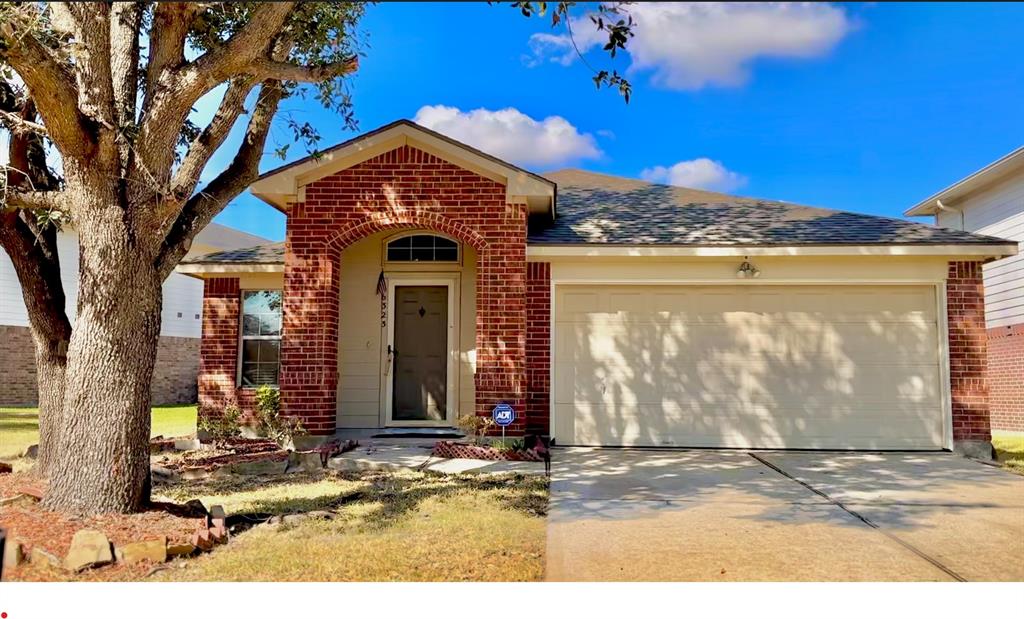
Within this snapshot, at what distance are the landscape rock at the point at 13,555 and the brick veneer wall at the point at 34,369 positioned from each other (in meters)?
13.1

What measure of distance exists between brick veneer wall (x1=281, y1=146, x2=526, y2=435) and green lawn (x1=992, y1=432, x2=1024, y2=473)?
19.7 ft

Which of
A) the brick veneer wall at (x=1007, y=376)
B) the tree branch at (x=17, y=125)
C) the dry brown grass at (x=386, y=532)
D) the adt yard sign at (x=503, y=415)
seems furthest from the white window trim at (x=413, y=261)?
the brick veneer wall at (x=1007, y=376)

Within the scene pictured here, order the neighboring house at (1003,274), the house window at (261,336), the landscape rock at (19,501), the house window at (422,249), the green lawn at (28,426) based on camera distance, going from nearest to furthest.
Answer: the landscape rock at (19,501) < the green lawn at (28,426) < the house window at (422,249) < the house window at (261,336) < the neighboring house at (1003,274)

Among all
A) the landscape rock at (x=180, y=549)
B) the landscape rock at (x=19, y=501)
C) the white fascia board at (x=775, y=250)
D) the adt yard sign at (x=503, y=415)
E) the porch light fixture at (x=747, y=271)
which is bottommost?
the landscape rock at (x=180, y=549)

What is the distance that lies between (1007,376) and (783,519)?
419 inches

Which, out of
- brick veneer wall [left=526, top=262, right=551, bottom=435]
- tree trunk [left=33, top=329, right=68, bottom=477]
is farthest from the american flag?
tree trunk [left=33, top=329, right=68, bottom=477]

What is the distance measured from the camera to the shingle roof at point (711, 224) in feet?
30.6

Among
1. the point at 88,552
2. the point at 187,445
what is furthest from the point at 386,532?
the point at 187,445

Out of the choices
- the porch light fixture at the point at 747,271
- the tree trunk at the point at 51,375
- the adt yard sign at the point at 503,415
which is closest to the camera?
the tree trunk at the point at 51,375

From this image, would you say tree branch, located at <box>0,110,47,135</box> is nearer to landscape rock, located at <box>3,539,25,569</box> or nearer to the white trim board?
landscape rock, located at <box>3,539,25,569</box>

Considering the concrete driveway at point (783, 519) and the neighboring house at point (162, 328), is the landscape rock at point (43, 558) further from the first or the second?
the neighboring house at point (162, 328)

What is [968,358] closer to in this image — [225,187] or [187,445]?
[225,187]

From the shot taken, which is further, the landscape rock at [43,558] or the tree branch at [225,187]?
the tree branch at [225,187]
